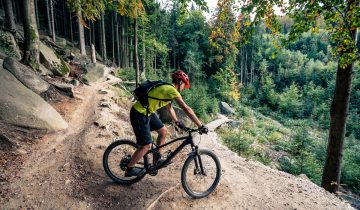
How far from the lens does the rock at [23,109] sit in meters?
6.15

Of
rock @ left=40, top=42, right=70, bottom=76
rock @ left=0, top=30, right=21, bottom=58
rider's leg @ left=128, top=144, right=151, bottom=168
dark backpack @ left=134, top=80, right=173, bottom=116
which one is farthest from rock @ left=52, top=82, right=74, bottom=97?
dark backpack @ left=134, top=80, right=173, bottom=116

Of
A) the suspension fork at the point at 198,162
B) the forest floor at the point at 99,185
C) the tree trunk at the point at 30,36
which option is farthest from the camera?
the tree trunk at the point at 30,36

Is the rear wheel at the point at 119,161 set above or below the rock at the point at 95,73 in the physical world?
below

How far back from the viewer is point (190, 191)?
4.31 m

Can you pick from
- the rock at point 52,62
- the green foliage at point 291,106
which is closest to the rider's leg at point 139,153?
the rock at point 52,62

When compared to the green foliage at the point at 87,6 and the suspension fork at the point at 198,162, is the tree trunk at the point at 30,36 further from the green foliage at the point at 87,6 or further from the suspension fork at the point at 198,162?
the suspension fork at the point at 198,162

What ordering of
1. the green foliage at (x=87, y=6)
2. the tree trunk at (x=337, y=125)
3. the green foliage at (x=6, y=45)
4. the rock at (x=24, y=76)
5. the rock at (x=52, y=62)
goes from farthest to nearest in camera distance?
1. the rock at (x=52, y=62)
2. the green foliage at (x=6, y=45)
3. the green foliage at (x=87, y=6)
4. the rock at (x=24, y=76)
5. the tree trunk at (x=337, y=125)

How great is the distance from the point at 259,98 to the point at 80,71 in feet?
119

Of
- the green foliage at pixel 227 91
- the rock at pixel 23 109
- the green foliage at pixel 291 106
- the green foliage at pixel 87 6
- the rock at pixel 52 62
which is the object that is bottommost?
the green foliage at pixel 291 106

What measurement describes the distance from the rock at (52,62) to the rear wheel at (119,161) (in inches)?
349

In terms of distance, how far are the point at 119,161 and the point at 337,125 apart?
6152 millimetres

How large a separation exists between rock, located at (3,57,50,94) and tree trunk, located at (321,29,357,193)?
32.5 ft

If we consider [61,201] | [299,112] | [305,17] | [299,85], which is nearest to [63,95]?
[61,201]

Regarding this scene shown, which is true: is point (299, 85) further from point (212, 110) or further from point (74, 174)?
point (74, 174)
